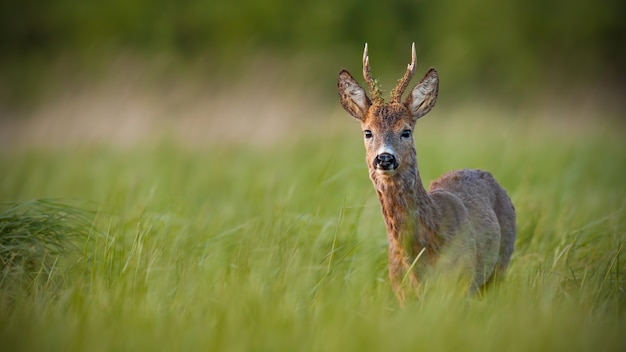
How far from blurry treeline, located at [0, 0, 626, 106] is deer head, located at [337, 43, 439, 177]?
11.6 meters

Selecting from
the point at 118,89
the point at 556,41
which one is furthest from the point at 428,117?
the point at 556,41

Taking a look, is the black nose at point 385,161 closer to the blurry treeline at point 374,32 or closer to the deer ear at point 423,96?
the deer ear at point 423,96

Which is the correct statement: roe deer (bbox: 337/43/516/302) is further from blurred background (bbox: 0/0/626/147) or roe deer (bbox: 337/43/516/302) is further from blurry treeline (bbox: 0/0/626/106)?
blurry treeline (bbox: 0/0/626/106)

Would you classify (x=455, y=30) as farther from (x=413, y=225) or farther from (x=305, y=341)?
(x=305, y=341)

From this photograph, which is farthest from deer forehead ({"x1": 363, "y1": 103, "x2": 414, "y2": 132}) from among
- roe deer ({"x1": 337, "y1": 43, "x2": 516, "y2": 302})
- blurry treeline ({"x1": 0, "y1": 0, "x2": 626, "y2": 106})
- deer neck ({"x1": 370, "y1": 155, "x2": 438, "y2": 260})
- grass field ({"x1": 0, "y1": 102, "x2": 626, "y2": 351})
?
blurry treeline ({"x1": 0, "y1": 0, "x2": 626, "y2": 106})

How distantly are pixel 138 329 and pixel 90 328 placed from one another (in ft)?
0.64

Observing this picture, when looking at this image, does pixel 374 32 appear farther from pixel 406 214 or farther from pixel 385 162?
pixel 385 162

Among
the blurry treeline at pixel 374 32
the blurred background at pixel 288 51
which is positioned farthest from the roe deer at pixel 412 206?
the blurry treeline at pixel 374 32

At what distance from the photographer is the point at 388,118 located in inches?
200

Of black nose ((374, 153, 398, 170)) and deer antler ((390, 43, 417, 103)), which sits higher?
deer antler ((390, 43, 417, 103))

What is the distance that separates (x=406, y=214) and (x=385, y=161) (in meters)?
0.36

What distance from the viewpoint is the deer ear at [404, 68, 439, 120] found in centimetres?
521

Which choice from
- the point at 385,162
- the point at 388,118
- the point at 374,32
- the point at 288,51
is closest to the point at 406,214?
the point at 385,162

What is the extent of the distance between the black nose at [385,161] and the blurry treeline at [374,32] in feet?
39.8
